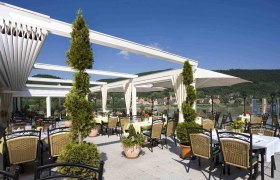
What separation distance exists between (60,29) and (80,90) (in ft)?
5.91

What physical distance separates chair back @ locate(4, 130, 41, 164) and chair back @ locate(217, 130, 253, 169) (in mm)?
3718

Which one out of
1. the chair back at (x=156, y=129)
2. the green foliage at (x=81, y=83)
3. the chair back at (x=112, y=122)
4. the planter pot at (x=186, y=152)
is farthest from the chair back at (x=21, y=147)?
the chair back at (x=112, y=122)

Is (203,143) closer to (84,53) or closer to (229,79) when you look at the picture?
(84,53)

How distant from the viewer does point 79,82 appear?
3.67m

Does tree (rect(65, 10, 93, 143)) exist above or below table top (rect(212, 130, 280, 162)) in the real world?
above

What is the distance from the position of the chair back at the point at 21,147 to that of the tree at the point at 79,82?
1.07 metres

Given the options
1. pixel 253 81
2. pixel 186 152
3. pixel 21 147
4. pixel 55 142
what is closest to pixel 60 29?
pixel 55 142

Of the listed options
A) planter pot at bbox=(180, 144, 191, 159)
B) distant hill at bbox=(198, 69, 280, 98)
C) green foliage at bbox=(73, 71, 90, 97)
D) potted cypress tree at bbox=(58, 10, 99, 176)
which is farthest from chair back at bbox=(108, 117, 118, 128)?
distant hill at bbox=(198, 69, 280, 98)

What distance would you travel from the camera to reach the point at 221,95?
2003cm

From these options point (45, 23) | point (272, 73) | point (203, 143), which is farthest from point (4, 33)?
point (272, 73)

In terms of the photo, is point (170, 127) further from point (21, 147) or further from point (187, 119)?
point (21, 147)

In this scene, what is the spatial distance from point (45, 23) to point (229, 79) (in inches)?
277

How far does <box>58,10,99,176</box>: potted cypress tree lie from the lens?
358cm

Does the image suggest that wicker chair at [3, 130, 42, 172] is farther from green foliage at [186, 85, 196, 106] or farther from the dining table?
the dining table
